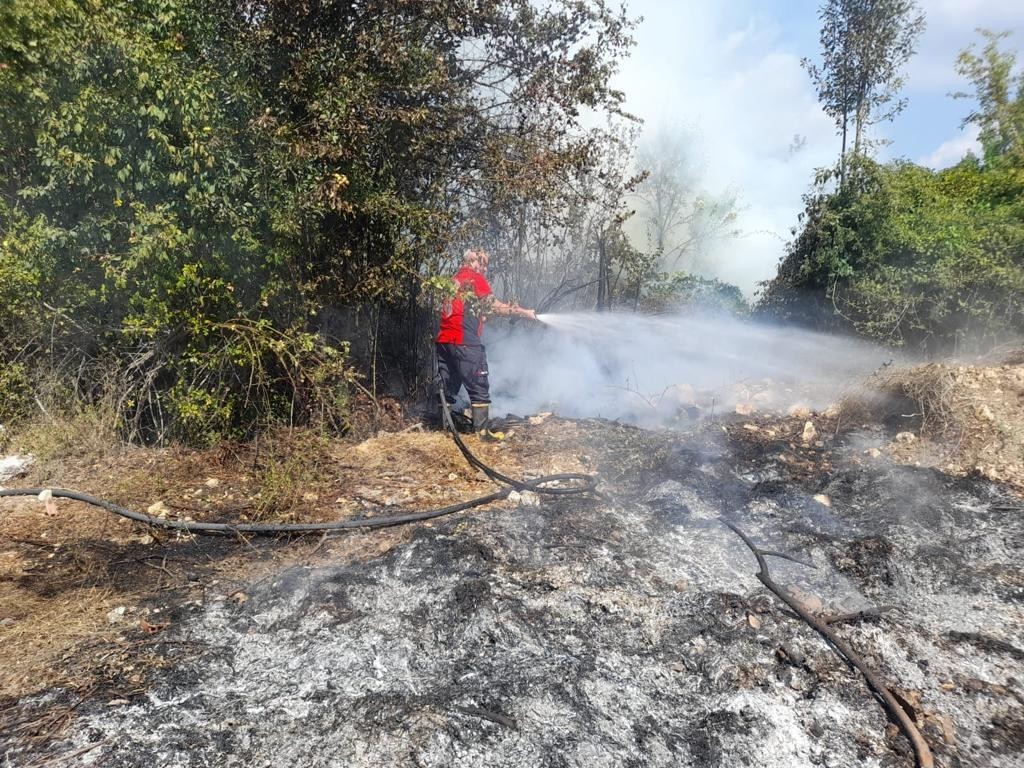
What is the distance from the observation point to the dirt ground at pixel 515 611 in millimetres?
2764

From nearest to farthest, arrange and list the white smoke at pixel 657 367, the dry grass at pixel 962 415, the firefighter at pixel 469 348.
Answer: the dry grass at pixel 962 415
the firefighter at pixel 469 348
the white smoke at pixel 657 367

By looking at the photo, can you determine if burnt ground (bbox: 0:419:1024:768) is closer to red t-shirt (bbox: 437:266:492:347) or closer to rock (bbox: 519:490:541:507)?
rock (bbox: 519:490:541:507)

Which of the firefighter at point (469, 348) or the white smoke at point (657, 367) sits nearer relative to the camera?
the firefighter at point (469, 348)

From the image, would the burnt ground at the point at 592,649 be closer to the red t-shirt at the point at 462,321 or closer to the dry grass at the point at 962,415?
the dry grass at the point at 962,415

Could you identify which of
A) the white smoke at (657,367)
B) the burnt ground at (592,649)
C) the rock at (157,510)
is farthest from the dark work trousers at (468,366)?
the rock at (157,510)

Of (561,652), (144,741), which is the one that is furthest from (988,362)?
(144,741)

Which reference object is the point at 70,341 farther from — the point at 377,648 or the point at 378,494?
the point at 377,648

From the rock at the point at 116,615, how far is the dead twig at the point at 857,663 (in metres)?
3.63

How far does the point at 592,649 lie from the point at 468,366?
149 inches

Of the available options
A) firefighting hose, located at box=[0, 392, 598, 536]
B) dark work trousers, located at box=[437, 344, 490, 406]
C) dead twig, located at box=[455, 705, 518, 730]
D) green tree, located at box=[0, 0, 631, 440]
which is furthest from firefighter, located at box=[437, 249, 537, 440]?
dead twig, located at box=[455, 705, 518, 730]

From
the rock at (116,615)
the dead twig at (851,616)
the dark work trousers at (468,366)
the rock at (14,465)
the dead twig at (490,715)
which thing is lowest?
the dead twig at (490,715)

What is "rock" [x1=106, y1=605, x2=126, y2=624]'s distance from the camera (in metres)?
3.42

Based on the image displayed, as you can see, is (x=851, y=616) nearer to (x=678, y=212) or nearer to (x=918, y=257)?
(x=918, y=257)

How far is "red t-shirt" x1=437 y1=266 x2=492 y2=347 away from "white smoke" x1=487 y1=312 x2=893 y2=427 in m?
1.79
